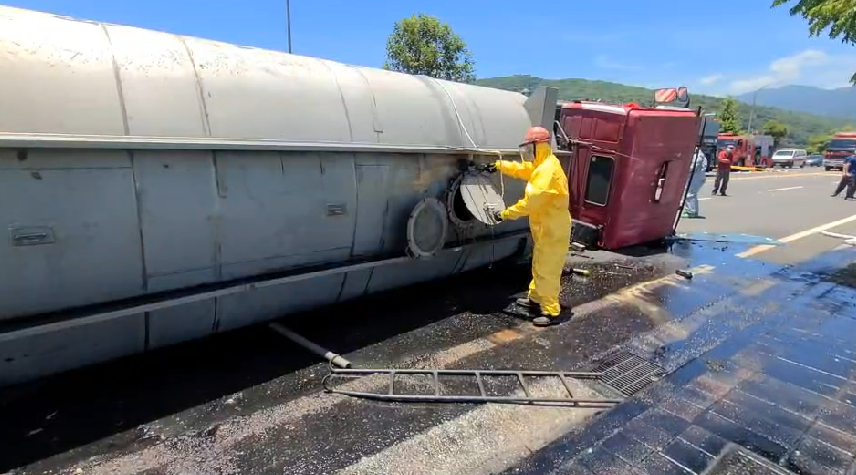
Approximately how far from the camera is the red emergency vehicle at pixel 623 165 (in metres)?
6.82

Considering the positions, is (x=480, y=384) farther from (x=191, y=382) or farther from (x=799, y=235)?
(x=799, y=235)

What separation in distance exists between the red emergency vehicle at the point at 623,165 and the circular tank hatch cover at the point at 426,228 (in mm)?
3137

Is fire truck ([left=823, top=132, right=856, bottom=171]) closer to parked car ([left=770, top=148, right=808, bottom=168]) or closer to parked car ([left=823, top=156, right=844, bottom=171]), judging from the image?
parked car ([left=823, top=156, right=844, bottom=171])

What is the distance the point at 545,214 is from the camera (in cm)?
457

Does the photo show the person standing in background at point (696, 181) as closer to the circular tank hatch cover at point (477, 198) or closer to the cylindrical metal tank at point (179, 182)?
the circular tank hatch cover at point (477, 198)

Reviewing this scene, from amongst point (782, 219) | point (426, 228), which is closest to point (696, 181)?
point (782, 219)

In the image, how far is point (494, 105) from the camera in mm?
5121

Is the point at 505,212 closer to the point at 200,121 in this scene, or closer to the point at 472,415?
the point at 472,415

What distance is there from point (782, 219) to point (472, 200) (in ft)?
34.1

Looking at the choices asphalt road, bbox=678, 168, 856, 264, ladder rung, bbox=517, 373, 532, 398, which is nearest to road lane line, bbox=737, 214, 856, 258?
asphalt road, bbox=678, 168, 856, 264

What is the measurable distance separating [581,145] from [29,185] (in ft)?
20.9

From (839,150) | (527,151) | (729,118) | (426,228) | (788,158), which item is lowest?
(788,158)

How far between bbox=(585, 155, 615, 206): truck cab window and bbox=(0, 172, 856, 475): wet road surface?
230 cm

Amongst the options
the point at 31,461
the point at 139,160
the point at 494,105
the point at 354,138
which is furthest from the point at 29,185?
the point at 494,105
